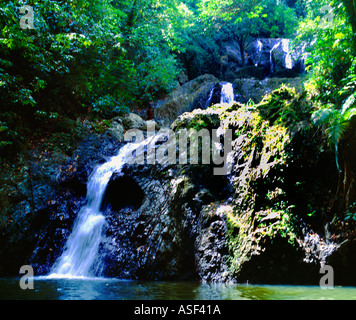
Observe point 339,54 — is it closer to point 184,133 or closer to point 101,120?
point 184,133

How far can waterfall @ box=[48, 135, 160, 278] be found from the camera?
6.12 m

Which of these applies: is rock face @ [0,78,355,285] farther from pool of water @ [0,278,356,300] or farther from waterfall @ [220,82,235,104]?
waterfall @ [220,82,235,104]

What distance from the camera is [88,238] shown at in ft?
22.3

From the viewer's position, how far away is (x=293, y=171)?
4.79m

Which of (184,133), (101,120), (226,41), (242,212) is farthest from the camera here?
(226,41)

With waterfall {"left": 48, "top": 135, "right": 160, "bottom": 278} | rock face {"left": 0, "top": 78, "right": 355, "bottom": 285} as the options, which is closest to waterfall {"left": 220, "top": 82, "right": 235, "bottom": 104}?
waterfall {"left": 48, "top": 135, "right": 160, "bottom": 278}

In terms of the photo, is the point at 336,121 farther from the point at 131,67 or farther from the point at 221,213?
the point at 131,67

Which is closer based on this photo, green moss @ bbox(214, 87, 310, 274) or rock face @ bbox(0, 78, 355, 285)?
rock face @ bbox(0, 78, 355, 285)

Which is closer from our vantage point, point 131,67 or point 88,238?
point 88,238

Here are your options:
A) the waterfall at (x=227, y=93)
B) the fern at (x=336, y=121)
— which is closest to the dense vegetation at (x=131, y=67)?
the fern at (x=336, y=121)

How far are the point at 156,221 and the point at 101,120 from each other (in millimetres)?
7544

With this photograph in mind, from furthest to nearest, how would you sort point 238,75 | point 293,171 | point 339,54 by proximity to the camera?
point 238,75, point 339,54, point 293,171

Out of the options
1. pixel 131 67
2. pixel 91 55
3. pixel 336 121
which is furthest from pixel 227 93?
pixel 336 121

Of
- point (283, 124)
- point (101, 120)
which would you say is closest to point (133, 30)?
point (101, 120)
